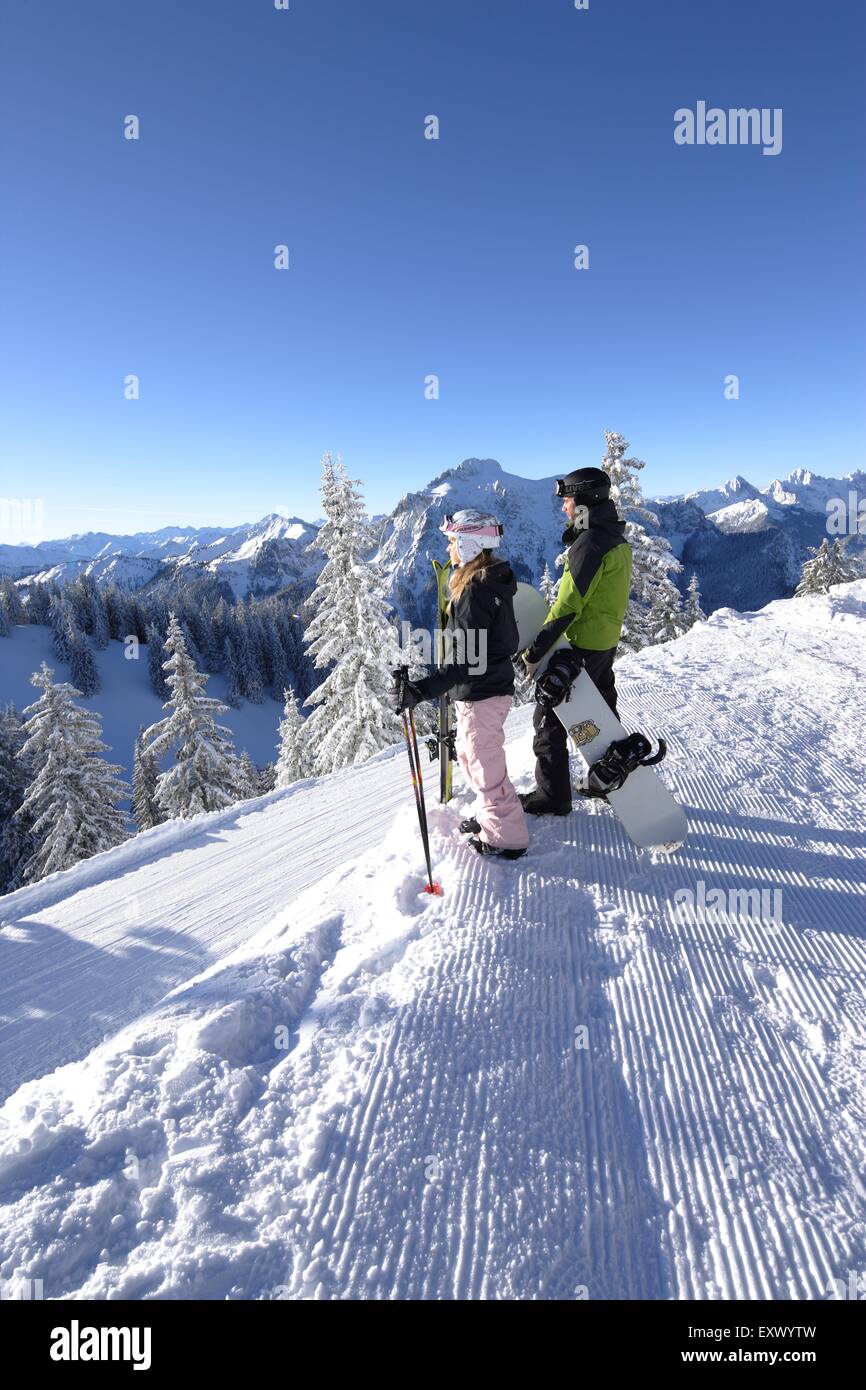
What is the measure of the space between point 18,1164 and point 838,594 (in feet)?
60.1

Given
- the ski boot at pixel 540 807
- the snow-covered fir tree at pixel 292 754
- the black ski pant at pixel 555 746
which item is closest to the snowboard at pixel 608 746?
the black ski pant at pixel 555 746

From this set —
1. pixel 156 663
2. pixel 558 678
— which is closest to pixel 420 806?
pixel 558 678

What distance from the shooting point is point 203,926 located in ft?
17.3

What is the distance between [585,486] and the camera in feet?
15.1

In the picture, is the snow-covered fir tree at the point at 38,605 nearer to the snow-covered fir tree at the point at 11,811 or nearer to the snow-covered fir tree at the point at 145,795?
the snow-covered fir tree at the point at 11,811

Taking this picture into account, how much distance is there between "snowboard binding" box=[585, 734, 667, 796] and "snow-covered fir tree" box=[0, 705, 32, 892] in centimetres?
3474

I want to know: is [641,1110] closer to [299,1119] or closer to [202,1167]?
[299,1119]

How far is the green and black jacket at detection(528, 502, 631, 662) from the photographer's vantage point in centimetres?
461

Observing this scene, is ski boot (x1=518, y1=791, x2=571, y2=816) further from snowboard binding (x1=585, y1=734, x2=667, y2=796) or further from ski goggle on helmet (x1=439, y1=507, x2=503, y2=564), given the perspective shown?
ski goggle on helmet (x1=439, y1=507, x2=503, y2=564)

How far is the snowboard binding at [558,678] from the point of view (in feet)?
15.3

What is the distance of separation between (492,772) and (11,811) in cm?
4077
